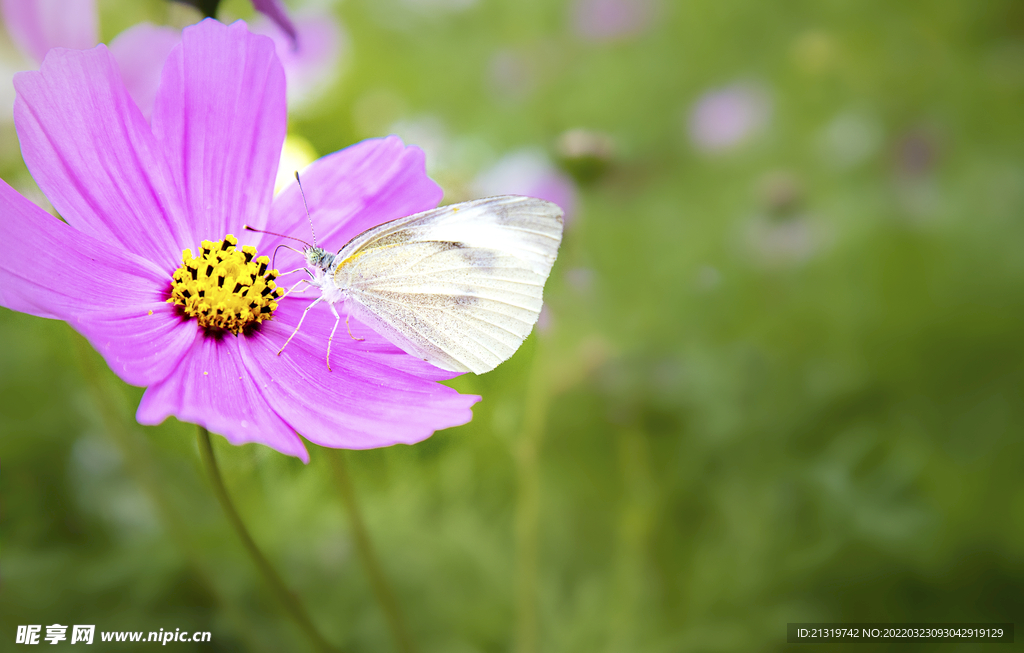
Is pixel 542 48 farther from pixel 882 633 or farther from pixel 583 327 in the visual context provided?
pixel 882 633

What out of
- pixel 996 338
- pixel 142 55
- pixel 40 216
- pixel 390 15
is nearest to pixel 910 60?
pixel 996 338

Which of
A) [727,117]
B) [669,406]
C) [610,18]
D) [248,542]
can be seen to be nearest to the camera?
[248,542]

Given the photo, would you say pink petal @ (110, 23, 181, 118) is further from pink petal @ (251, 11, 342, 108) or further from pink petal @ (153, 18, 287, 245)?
pink petal @ (251, 11, 342, 108)

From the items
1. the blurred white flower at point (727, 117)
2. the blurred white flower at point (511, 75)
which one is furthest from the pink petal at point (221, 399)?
the blurred white flower at point (727, 117)

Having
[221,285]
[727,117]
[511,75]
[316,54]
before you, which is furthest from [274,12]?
[727,117]

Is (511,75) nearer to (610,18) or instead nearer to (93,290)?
(610,18)

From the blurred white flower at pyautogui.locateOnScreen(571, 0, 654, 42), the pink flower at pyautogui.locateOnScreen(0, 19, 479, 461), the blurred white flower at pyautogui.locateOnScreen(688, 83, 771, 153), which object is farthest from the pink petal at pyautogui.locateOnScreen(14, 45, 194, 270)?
the blurred white flower at pyautogui.locateOnScreen(571, 0, 654, 42)

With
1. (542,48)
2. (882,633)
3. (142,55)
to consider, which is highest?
(542,48)
